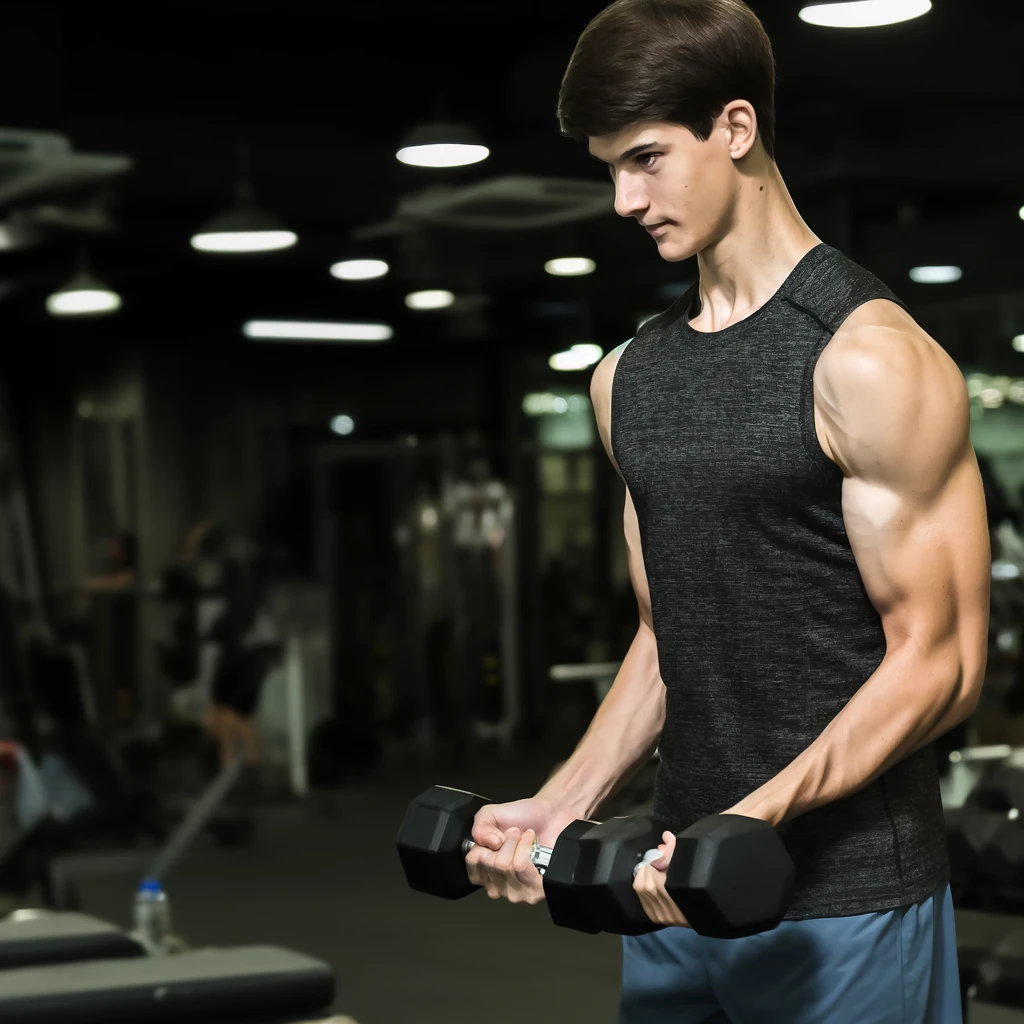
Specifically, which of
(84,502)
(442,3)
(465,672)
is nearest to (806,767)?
(465,672)

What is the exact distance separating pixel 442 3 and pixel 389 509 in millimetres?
1101

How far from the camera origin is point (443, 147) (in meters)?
3.29

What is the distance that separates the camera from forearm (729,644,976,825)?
1285mm

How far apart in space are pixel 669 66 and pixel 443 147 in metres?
2.02

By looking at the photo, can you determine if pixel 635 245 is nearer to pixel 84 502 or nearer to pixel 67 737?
pixel 84 502

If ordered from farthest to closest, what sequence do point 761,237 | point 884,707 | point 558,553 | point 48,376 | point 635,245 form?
1. point 48,376
2. point 558,553
3. point 635,245
4. point 761,237
5. point 884,707

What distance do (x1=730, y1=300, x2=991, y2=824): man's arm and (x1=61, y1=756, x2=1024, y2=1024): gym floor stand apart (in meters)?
1.88

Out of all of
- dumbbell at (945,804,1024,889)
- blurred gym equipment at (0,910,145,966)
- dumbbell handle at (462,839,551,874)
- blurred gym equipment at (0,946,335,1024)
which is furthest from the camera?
dumbbell at (945,804,1024,889)

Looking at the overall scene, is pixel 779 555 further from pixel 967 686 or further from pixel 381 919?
pixel 381 919

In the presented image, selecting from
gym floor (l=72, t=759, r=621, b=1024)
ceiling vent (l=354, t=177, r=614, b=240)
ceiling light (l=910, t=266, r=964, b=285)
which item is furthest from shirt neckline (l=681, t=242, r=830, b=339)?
gym floor (l=72, t=759, r=621, b=1024)

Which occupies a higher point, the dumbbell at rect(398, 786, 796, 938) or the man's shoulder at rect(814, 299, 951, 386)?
the man's shoulder at rect(814, 299, 951, 386)

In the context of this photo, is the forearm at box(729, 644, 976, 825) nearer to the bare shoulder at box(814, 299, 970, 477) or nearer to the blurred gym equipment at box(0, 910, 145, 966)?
the bare shoulder at box(814, 299, 970, 477)

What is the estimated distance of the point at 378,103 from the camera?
10.9 feet

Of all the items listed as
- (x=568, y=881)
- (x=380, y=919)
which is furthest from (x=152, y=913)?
(x=568, y=881)
